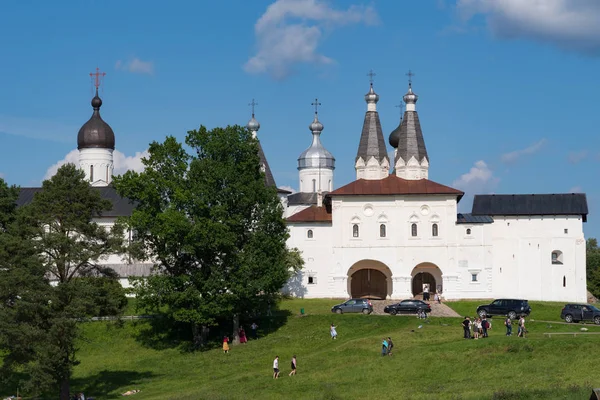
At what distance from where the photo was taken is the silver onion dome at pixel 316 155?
88312mm

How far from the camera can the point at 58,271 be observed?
42.6 meters

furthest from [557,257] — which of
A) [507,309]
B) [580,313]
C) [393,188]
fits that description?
[580,313]

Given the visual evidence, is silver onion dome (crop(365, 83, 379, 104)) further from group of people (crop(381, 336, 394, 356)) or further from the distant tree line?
group of people (crop(381, 336, 394, 356))

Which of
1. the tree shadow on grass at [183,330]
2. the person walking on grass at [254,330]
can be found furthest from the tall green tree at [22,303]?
the person walking on grass at [254,330]

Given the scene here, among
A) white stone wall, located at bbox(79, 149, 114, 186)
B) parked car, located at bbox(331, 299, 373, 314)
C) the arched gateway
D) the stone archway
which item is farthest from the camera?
white stone wall, located at bbox(79, 149, 114, 186)

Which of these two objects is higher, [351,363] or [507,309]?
[507,309]

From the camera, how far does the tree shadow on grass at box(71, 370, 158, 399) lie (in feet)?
142

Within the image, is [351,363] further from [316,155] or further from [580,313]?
[316,155]

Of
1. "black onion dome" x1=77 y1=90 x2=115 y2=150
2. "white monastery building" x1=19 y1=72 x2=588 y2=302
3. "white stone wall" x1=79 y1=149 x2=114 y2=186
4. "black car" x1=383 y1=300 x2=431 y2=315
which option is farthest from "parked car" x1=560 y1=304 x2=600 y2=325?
"black onion dome" x1=77 y1=90 x2=115 y2=150

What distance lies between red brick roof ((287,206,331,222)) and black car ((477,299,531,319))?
17.4 meters

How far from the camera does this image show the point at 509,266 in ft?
211

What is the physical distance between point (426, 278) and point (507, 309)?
16.5 m

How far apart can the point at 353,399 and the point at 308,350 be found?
1272 centimetres

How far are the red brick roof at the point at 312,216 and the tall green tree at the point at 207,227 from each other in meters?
11.0
